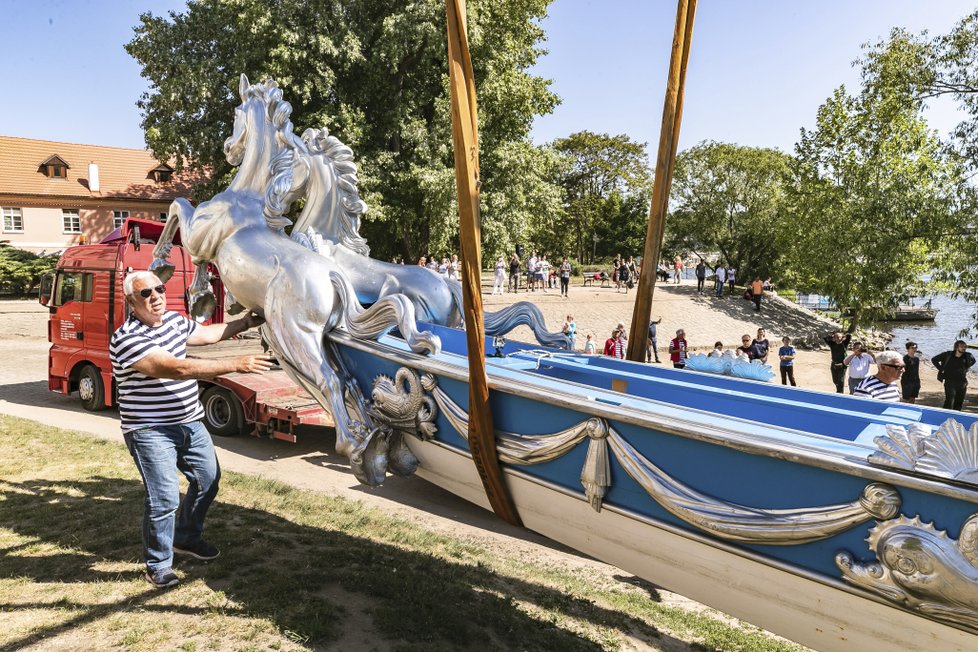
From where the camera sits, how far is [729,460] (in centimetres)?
215

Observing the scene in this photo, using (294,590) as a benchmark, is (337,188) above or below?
above

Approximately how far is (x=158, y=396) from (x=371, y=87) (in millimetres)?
16613

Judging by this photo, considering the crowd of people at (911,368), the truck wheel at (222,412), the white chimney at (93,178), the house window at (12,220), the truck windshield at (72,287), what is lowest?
the truck wheel at (222,412)

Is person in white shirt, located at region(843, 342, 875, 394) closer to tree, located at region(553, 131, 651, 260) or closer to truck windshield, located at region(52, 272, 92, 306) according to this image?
truck windshield, located at region(52, 272, 92, 306)

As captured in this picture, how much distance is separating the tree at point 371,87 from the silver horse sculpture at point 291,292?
13.0 metres

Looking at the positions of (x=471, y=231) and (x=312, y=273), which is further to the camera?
(x=312, y=273)

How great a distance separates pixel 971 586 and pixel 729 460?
0.67m

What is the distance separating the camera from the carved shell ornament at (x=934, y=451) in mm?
1710

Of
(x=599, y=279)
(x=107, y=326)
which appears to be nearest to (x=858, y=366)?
(x=107, y=326)

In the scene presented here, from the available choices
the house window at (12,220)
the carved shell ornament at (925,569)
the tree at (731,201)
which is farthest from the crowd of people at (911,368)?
the house window at (12,220)

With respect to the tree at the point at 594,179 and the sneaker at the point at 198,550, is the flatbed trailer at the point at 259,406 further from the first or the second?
the tree at the point at 594,179

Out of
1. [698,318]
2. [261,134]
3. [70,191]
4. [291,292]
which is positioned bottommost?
[698,318]

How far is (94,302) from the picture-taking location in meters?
9.12

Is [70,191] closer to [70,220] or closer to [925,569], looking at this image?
[70,220]
